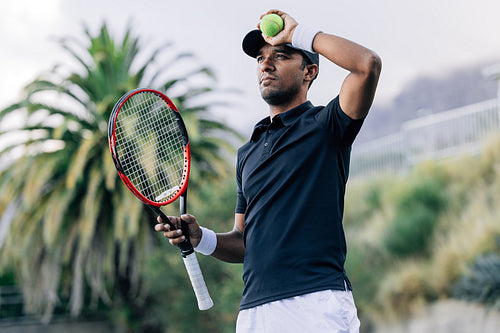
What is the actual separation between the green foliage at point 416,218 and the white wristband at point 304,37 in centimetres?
1147

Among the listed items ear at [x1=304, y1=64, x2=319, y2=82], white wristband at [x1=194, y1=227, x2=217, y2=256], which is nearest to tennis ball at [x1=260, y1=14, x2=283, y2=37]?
ear at [x1=304, y1=64, x2=319, y2=82]

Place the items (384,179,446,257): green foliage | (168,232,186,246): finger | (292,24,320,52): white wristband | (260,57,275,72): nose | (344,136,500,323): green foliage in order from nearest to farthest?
(292,24,320,52): white wristband, (260,57,275,72): nose, (168,232,186,246): finger, (344,136,500,323): green foliage, (384,179,446,257): green foliage

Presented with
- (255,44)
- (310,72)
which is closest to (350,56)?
(310,72)

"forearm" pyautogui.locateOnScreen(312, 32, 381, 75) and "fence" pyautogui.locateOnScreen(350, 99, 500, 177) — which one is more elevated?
"forearm" pyautogui.locateOnScreen(312, 32, 381, 75)

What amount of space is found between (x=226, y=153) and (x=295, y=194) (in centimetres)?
1284

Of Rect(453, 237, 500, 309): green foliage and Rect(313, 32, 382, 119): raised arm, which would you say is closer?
Rect(313, 32, 382, 119): raised arm

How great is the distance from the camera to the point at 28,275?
1473 centimetres

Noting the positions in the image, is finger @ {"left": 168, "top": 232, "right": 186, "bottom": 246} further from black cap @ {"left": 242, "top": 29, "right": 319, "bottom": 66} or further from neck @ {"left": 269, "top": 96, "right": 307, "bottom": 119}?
black cap @ {"left": 242, "top": 29, "right": 319, "bottom": 66}

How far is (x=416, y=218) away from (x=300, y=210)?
11.5 m

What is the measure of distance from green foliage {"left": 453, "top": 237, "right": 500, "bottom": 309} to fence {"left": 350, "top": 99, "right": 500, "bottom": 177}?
199 inches

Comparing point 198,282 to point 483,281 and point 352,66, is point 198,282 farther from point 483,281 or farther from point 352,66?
point 483,281

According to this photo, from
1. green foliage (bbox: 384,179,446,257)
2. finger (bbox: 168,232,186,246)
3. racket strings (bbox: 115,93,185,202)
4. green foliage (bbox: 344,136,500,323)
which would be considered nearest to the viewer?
finger (bbox: 168,232,186,246)

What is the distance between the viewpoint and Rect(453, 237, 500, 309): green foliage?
10.1 meters

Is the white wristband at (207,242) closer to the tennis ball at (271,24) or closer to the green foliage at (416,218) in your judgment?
the tennis ball at (271,24)
